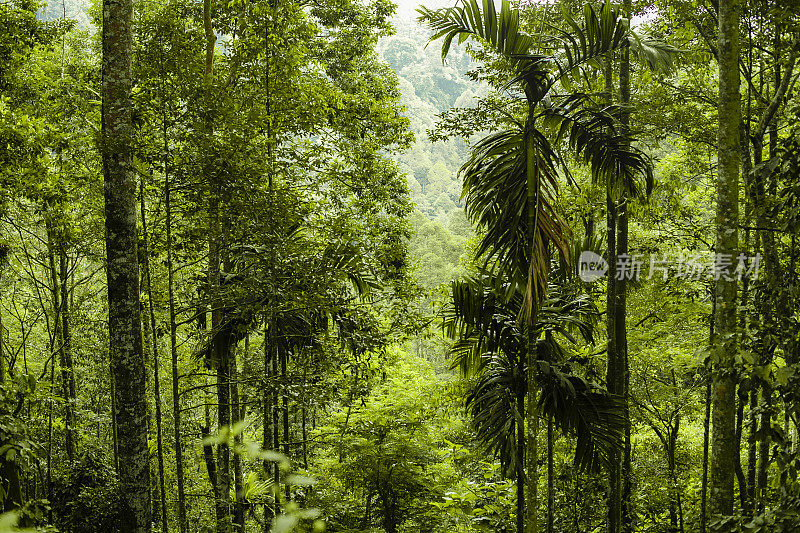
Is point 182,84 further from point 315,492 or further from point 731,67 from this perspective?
point 315,492

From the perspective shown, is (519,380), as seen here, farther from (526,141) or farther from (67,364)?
(67,364)

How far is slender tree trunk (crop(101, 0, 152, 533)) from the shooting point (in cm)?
403

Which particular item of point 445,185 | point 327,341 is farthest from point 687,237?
point 445,185

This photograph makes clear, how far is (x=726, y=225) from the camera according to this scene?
356 centimetres

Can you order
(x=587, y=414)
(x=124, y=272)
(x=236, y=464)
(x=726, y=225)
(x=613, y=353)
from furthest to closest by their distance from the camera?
(x=613, y=353)
(x=587, y=414)
(x=236, y=464)
(x=124, y=272)
(x=726, y=225)

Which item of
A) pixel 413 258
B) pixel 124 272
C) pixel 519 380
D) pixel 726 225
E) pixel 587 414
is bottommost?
pixel 587 414

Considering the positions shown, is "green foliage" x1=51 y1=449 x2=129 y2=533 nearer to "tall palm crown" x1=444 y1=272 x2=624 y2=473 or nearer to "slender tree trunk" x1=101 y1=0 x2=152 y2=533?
"slender tree trunk" x1=101 y1=0 x2=152 y2=533

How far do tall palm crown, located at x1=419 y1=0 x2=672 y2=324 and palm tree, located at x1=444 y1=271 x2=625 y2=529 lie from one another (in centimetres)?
52

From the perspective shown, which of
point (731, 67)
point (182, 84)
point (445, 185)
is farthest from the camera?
point (445, 185)

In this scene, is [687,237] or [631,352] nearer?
[687,237]

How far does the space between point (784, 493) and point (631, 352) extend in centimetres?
536

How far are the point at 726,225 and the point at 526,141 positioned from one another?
1.51 m

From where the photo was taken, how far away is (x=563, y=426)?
5.14m

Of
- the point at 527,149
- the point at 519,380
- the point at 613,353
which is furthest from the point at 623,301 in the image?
the point at 527,149
